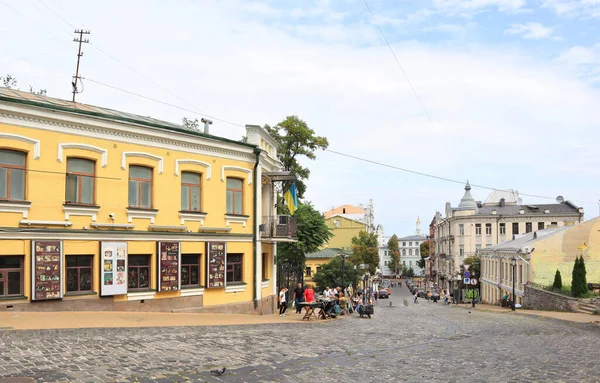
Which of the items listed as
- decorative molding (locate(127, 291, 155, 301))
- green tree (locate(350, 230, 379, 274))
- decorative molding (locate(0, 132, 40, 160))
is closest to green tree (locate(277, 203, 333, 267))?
decorative molding (locate(127, 291, 155, 301))

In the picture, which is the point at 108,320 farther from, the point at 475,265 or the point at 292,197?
the point at 475,265

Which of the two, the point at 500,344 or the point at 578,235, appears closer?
the point at 500,344

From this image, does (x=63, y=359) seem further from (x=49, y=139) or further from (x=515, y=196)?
(x=515, y=196)

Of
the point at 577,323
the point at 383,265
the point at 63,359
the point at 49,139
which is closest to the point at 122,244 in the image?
the point at 49,139

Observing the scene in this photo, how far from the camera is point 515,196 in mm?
89875

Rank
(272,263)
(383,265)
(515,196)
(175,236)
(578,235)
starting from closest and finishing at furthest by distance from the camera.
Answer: (175,236), (272,263), (578,235), (515,196), (383,265)

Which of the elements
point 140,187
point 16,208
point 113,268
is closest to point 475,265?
point 140,187

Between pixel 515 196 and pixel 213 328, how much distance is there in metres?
81.7

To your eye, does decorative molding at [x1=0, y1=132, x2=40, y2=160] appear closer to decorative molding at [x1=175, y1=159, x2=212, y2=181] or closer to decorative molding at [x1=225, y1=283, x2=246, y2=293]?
decorative molding at [x1=175, y1=159, x2=212, y2=181]

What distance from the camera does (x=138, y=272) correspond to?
2002cm

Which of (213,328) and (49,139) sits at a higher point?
(49,139)

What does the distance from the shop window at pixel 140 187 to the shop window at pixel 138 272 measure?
6.06 ft

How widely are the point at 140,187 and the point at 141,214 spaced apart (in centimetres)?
101

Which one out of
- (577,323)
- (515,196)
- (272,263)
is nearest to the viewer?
(577,323)
